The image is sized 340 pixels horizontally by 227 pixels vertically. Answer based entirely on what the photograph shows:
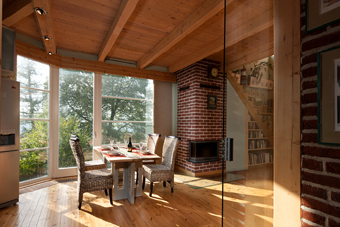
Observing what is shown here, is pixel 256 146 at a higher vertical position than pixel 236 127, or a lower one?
lower

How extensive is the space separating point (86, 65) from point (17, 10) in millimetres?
1732

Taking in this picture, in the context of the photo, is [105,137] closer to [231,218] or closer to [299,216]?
[231,218]

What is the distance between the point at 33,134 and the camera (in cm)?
360

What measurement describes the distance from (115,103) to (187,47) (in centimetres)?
211

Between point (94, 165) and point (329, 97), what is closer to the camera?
point (329, 97)

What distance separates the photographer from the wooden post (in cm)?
103

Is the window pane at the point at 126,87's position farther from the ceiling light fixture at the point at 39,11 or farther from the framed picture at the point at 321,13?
the framed picture at the point at 321,13

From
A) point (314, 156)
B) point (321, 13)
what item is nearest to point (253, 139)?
point (314, 156)

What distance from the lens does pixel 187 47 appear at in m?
3.76

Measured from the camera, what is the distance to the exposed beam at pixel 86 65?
3.37 m

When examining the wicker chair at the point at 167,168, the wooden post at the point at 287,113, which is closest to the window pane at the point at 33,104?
the wicker chair at the point at 167,168

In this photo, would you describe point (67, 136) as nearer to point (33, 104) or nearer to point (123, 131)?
point (33, 104)

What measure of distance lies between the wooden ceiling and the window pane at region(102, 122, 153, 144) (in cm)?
153

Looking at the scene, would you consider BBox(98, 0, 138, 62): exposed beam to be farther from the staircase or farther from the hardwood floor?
the hardwood floor
